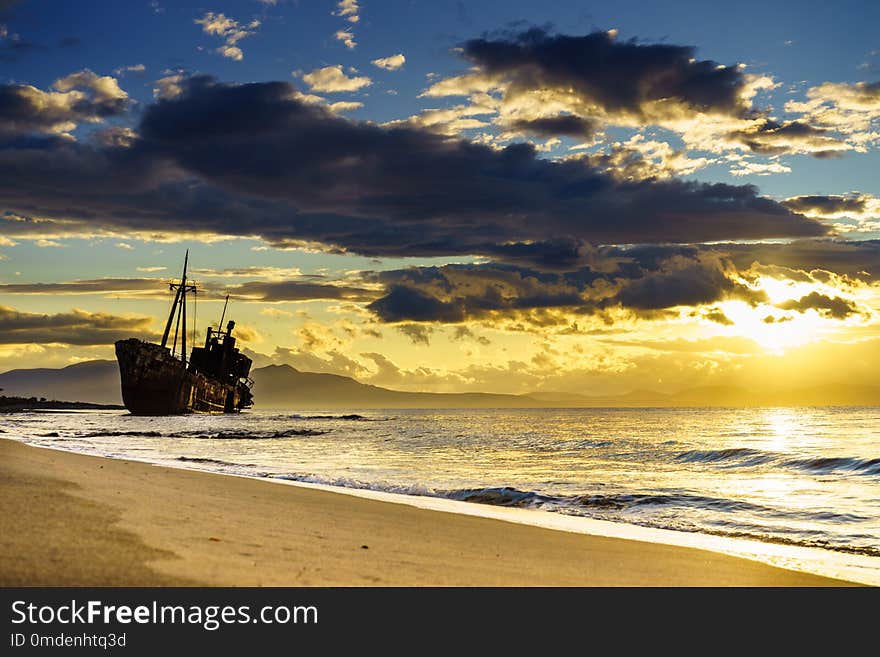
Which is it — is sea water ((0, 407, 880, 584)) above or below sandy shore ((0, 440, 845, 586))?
below

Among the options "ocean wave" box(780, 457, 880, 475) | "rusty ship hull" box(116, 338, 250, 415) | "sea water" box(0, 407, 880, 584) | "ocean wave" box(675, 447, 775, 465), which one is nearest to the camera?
"sea water" box(0, 407, 880, 584)

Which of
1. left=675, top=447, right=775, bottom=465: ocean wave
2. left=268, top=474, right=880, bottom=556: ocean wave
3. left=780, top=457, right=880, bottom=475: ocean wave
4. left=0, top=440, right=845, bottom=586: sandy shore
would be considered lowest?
left=675, top=447, right=775, bottom=465: ocean wave

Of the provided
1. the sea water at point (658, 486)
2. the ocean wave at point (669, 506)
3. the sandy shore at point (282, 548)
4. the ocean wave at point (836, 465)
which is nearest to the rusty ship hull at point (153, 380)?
the sea water at point (658, 486)

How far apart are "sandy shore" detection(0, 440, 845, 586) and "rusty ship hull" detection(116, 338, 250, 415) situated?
86338mm

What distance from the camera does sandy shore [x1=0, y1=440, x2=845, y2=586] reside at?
17.3ft

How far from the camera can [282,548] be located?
22.5 feet

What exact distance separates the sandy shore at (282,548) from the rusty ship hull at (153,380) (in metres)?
86.3

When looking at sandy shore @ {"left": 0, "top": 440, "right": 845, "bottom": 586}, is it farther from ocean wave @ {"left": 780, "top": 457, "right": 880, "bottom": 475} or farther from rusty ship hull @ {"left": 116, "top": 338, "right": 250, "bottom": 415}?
rusty ship hull @ {"left": 116, "top": 338, "right": 250, "bottom": 415}

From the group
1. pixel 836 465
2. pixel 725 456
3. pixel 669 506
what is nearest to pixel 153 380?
pixel 725 456

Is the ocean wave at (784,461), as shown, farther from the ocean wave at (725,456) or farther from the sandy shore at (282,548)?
the sandy shore at (282,548)

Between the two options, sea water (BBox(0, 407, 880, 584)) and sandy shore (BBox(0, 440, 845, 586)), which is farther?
sea water (BBox(0, 407, 880, 584))

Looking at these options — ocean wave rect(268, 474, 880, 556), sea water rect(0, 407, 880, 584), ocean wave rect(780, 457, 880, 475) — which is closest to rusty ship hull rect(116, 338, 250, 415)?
sea water rect(0, 407, 880, 584)

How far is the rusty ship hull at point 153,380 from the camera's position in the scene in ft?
305
